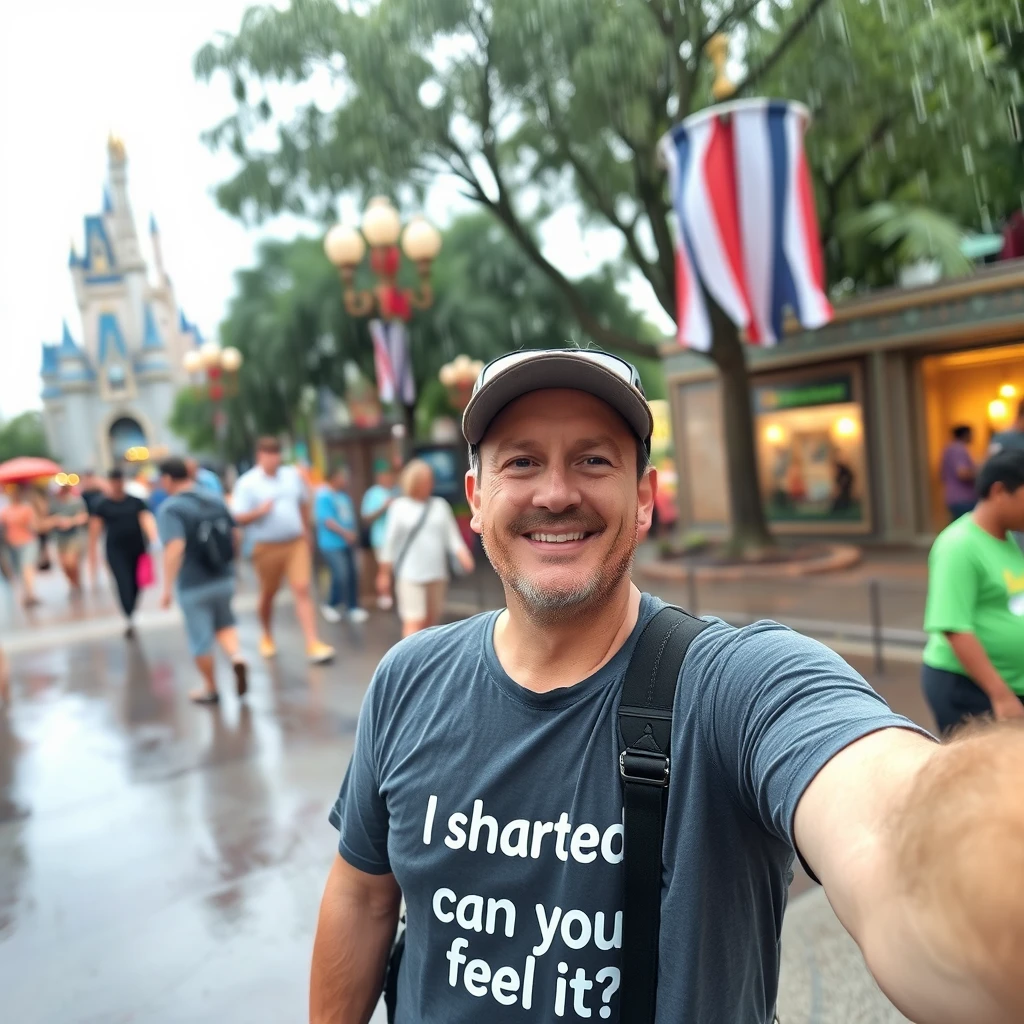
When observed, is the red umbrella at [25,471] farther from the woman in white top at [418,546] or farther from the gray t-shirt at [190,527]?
the woman in white top at [418,546]

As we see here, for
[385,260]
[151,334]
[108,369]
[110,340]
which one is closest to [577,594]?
[385,260]

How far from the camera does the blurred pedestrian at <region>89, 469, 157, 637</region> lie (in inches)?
408

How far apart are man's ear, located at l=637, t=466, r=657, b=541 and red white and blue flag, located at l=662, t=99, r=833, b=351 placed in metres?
9.64

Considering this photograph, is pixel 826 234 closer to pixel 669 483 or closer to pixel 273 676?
pixel 669 483

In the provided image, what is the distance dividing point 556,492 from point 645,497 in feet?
0.88

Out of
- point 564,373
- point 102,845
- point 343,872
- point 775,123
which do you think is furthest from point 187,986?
point 775,123

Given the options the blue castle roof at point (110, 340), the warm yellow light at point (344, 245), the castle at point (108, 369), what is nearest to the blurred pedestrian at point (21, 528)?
the warm yellow light at point (344, 245)

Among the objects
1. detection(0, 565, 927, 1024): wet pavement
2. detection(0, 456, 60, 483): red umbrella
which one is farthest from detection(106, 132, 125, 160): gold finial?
detection(0, 565, 927, 1024): wet pavement

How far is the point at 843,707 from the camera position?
3.78 feet

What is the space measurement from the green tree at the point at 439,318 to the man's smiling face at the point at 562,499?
66.0 ft

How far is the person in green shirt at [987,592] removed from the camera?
10.4 feet

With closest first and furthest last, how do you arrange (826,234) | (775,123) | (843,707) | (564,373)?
(843,707) < (564,373) < (775,123) < (826,234)

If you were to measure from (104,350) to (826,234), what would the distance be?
71769 mm

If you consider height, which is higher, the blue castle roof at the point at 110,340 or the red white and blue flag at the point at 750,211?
the blue castle roof at the point at 110,340
